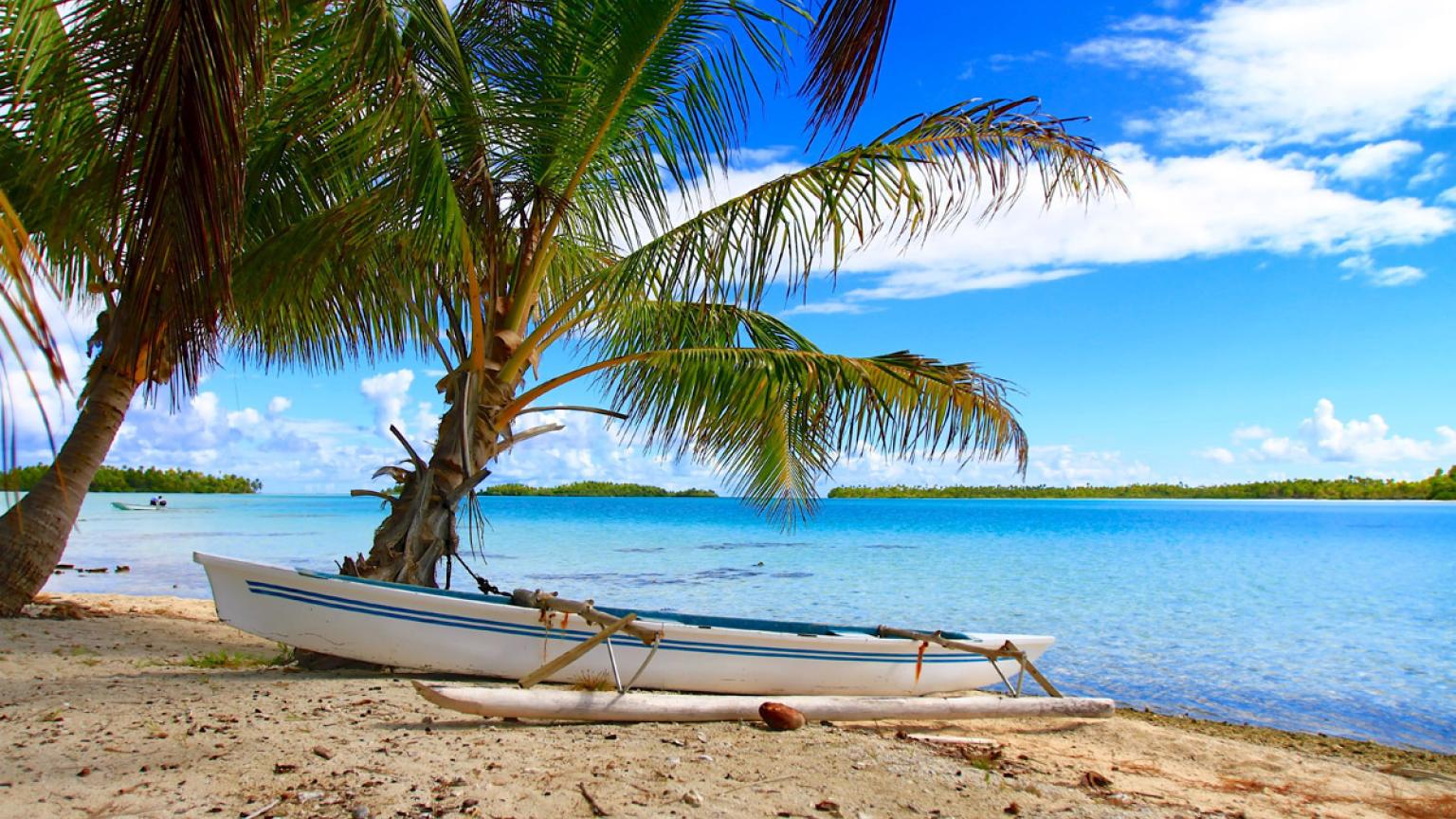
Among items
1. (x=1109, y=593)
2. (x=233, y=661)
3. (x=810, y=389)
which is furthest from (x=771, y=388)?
(x=1109, y=593)

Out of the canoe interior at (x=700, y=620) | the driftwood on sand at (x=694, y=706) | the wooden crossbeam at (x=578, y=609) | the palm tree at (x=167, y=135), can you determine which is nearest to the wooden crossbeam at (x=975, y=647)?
the canoe interior at (x=700, y=620)

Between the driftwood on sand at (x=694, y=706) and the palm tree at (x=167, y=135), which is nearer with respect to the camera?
the palm tree at (x=167, y=135)

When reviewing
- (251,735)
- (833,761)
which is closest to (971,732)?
(833,761)

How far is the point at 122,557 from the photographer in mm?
19406

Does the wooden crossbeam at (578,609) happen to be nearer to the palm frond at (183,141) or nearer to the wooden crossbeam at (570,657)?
the wooden crossbeam at (570,657)

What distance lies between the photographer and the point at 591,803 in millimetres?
3555

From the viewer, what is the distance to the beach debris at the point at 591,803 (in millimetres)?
3457

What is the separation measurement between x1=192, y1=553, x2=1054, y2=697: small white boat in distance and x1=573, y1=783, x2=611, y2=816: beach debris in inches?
64.5

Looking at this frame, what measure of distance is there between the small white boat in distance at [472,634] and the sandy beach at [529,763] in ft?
1.00

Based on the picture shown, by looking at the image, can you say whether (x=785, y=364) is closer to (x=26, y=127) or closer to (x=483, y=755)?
(x=483, y=755)

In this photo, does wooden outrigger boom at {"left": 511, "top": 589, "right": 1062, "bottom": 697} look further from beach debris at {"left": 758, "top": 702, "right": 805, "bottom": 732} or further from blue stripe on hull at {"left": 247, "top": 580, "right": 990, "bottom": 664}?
beach debris at {"left": 758, "top": 702, "right": 805, "bottom": 732}

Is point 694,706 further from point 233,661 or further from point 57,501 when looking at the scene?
point 57,501

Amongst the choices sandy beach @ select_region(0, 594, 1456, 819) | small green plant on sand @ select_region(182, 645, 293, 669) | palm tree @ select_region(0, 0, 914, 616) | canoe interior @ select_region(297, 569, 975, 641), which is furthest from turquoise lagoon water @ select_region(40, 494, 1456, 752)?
palm tree @ select_region(0, 0, 914, 616)

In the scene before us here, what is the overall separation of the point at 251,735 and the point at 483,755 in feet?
3.68
